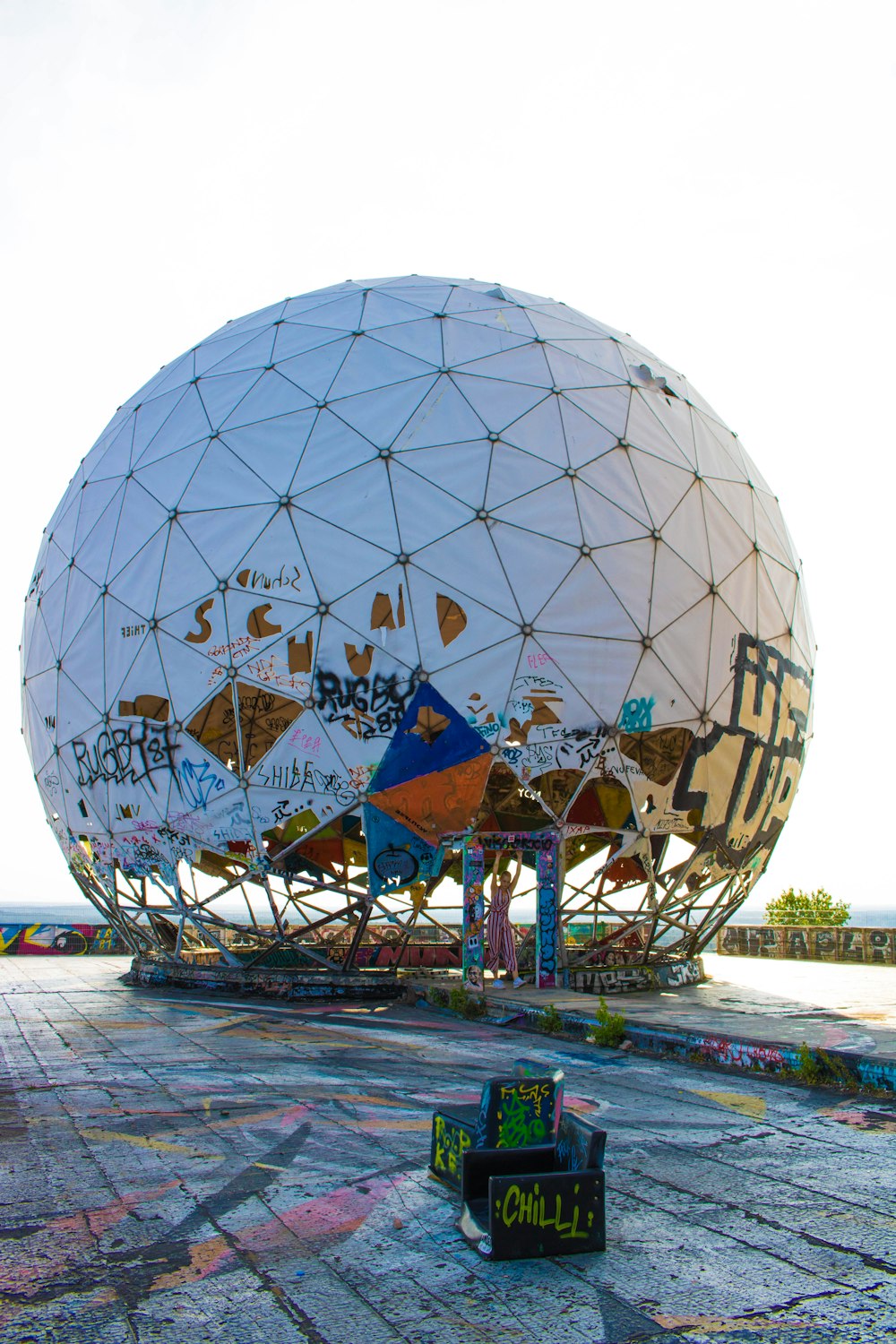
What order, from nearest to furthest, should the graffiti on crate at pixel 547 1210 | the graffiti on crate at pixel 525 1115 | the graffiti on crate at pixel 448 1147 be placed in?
1. the graffiti on crate at pixel 547 1210
2. the graffiti on crate at pixel 525 1115
3. the graffiti on crate at pixel 448 1147

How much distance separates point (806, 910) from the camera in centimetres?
3347

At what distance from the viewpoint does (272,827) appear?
13.7 metres

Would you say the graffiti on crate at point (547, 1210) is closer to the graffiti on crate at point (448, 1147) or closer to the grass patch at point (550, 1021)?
the graffiti on crate at point (448, 1147)

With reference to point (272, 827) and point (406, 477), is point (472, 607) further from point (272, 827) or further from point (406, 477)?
point (272, 827)

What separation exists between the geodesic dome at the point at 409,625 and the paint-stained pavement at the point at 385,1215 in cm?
560

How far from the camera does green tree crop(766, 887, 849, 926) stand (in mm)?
31125

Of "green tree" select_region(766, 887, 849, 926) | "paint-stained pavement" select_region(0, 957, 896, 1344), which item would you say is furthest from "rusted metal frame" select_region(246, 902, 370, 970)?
"green tree" select_region(766, 887, 849, 926)

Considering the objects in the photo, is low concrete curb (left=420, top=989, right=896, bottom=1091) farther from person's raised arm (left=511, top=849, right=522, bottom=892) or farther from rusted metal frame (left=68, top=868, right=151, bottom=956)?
rusted metal frame (left=68, top=868, right=151, bottom=956)

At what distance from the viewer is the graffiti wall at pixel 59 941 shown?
27.8 meters

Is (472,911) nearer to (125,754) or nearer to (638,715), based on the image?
(638,715)

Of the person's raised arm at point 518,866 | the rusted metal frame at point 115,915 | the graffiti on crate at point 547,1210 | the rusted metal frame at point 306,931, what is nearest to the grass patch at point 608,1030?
the person's raised arm at point 518,866

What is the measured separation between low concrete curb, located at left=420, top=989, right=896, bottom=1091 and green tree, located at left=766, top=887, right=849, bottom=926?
75.6ft

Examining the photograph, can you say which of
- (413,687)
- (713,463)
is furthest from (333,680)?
(713,463)

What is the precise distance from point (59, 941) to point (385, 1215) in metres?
26.4
